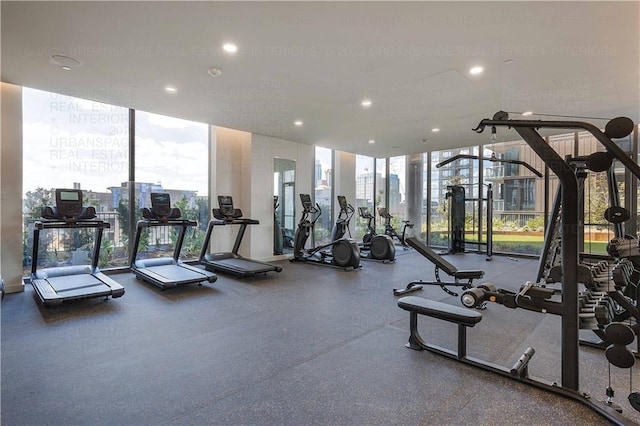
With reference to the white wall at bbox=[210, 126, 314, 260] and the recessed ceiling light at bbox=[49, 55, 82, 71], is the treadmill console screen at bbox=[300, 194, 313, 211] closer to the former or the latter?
the white wall at bbox=[210, 126, 314, 260]

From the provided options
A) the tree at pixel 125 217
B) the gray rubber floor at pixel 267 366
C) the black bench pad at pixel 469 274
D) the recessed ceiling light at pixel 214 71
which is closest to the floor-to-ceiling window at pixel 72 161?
the tree at pixel 125 217

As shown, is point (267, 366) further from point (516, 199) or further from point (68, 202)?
point (516, 199)

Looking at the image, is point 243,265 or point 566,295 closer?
point 566,295

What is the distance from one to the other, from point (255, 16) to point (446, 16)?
5.32ft

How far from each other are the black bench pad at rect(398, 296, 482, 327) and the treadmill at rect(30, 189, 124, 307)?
3566 mm

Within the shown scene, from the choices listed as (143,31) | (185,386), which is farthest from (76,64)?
(185,386)

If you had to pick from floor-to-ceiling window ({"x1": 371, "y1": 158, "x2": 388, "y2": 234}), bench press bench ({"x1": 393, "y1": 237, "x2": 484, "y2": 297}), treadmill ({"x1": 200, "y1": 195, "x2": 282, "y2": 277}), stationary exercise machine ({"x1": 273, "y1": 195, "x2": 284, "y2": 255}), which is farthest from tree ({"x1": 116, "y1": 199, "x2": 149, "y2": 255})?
floor-to-ceiling window ({"x1": 371, "y1": 158, "x2": 388, "y2": 234})

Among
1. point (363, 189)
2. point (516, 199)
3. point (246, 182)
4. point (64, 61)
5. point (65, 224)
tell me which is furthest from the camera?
point (363, 189)

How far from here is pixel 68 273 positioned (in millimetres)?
4730

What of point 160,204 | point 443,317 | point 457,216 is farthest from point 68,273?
point 457,216

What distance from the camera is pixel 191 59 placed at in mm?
3543

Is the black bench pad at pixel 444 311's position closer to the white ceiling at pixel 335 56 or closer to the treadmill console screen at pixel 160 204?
the white ceiling at pixel 335 56

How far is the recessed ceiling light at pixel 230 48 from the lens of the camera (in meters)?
3.23

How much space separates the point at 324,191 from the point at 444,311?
266 inches
